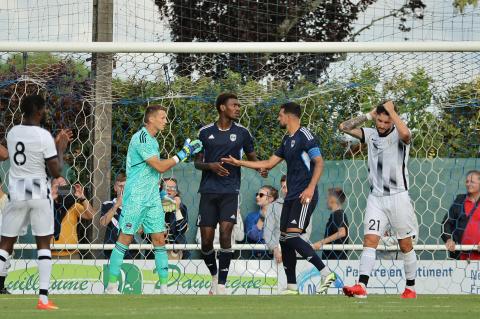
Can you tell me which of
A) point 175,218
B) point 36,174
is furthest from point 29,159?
point 175,218

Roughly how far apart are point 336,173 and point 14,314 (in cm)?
801

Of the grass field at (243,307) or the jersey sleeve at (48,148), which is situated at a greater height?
the jersey sleeve at (48,148)

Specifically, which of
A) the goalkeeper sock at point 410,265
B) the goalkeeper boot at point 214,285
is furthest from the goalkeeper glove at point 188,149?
the goalkeeper sock at point 410,265

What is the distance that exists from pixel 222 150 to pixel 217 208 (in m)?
0.70

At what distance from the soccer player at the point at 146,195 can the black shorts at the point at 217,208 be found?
1.98 ft

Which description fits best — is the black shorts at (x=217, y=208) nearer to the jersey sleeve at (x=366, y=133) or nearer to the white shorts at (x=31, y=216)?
the jersey sleeve at (x=366, y=133)

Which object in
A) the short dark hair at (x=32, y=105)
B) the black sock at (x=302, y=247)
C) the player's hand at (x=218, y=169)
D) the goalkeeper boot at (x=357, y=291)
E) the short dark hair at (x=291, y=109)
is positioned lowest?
the goalkeeper boot at (x=357, y=291)

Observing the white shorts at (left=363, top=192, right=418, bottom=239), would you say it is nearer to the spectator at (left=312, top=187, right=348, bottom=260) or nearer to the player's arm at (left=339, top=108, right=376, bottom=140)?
the player's arm at (left=339, top=108, right=376, bottom=140)

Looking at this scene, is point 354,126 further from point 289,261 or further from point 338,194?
point 338,194

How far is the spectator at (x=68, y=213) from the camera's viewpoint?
17188 mm

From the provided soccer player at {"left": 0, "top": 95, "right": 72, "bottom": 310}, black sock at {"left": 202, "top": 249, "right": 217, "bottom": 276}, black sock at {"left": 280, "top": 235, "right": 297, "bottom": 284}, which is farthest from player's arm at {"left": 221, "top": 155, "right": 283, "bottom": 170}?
soccer player at {"left": 0, "top": 95, "right": 72, "bottom": 310}

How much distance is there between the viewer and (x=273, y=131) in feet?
59.2

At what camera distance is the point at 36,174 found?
37.9 feet

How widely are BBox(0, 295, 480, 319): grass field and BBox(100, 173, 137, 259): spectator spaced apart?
2.98 m
